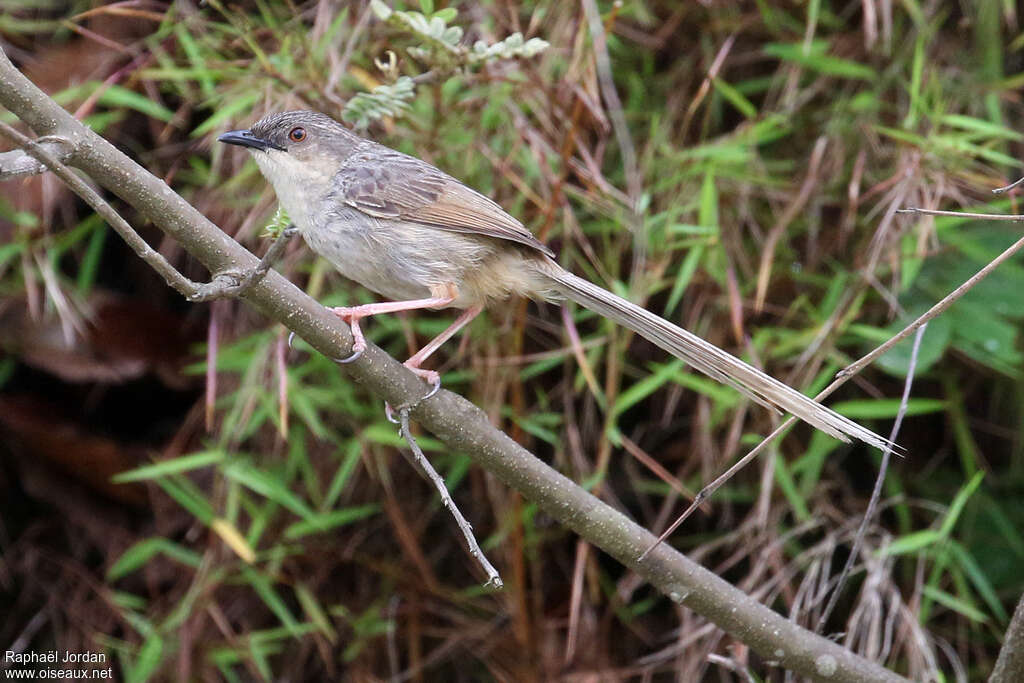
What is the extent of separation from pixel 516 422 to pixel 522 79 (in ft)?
4.04

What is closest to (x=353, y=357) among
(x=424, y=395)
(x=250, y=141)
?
(x=424, y=395)

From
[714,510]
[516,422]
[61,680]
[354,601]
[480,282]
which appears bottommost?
[61,680]

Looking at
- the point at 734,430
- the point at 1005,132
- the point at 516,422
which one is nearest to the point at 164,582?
the point at 516,422

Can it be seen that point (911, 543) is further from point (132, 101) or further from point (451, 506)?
point (132, 101)

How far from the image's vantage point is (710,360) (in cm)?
278

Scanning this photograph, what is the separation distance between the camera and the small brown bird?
3.11 meters

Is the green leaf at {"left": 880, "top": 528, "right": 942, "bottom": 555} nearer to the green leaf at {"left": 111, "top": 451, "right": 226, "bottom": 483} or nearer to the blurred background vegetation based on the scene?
the blurred background vegetation

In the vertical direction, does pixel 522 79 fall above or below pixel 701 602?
above

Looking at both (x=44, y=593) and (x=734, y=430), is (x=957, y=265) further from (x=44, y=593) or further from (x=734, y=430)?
(x=44, y=593)

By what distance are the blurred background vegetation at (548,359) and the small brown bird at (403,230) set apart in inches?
16.2

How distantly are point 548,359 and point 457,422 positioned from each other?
1.28m

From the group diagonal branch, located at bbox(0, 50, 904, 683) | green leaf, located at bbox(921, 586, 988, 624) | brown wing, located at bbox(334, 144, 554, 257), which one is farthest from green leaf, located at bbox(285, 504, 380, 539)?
green leaf, located at bbox(921, 586, 988, 624)

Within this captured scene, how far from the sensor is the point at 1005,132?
3678mm

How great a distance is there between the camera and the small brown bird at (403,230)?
311 centimetres
